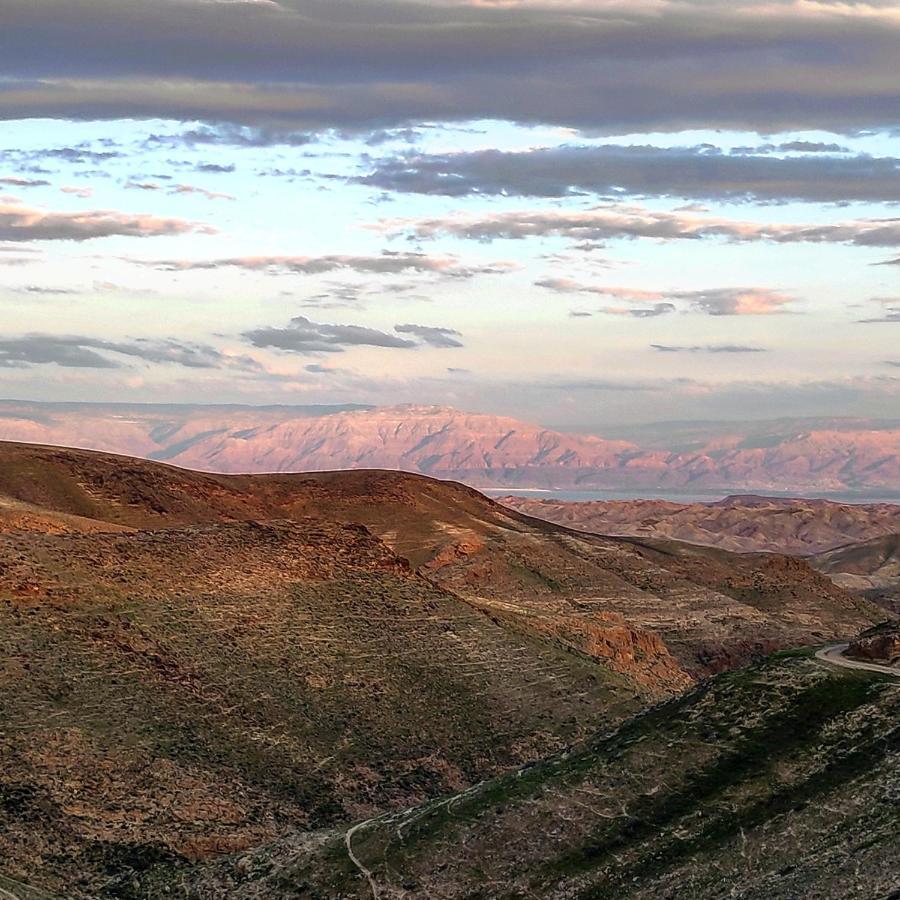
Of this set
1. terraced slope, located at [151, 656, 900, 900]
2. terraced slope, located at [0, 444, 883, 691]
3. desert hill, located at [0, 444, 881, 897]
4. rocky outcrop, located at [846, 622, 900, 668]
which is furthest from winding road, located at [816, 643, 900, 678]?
terraced slope, located at [0, 444, 883, 691]

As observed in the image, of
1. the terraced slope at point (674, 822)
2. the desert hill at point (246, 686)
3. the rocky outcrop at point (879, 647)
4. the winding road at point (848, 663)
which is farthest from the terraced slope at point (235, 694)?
the rocky outcrop at point (879, 647)

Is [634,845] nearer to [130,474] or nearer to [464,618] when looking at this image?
[464,618]

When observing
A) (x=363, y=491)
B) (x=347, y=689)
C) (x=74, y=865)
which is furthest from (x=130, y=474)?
(x=74, y=865)

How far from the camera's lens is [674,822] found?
54250 mm

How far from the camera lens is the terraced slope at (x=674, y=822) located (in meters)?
50.2

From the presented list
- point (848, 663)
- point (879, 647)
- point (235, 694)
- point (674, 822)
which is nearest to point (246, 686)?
point (235, 694)

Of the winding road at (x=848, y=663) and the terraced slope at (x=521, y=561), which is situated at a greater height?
the winding road at (x=848, y=663)

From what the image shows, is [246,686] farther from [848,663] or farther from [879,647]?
[879,647]

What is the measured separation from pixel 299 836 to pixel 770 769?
20.5 meters

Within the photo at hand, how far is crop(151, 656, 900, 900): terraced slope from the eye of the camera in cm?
→ 5019

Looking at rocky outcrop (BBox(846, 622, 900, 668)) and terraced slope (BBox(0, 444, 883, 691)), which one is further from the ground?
rocky outcrop (BBox(846, 622, 900, 668))

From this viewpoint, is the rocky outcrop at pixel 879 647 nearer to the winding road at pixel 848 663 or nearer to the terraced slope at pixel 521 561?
the winding road at pixel 848 663

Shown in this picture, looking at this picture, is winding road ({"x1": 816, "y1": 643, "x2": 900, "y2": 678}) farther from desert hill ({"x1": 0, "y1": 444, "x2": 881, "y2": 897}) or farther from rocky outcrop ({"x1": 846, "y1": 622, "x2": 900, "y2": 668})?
desert hill ({"x1": 0, "y1": 444, "x2": 881, "y2": 897})

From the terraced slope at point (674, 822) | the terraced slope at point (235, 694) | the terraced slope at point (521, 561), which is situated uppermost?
the terraced slope at point (674, 822)
